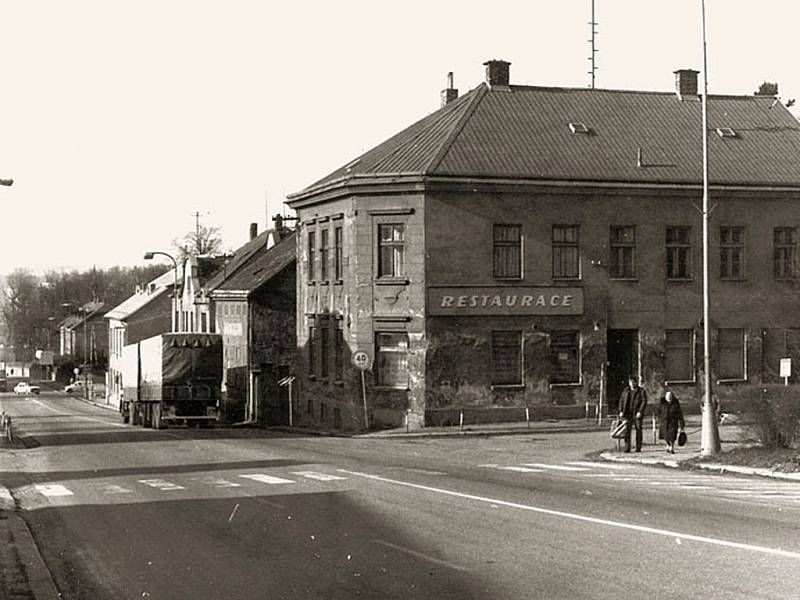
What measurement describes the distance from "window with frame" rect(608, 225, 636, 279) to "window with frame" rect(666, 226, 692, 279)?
4.52 feet

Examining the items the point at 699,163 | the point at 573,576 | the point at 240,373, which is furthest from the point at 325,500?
the point at 240,373

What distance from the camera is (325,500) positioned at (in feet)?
57.1

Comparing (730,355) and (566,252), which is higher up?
(566,252)

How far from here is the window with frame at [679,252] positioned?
138 feet

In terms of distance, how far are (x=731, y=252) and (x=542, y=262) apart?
23.6 ft

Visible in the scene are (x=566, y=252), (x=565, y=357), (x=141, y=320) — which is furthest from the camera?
(x=141, y=320)

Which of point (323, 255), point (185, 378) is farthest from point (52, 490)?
point (185, 378)

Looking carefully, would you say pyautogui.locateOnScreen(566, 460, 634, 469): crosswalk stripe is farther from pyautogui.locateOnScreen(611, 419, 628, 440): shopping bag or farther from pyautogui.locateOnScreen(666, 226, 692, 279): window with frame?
pyautogui.locateOnScreen(666, 226, 692, 279): window with frame

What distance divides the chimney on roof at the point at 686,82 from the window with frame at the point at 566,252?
33.7 feet

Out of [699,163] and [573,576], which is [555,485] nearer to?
[573,576]

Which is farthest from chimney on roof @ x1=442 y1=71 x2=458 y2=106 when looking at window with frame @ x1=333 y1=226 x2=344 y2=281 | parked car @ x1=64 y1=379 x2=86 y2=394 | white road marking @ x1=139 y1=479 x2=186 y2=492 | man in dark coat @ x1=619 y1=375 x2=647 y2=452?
parked car @ x1=64 y1=379 x2=86 y2=394

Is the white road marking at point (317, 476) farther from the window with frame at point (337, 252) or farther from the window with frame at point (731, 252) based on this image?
the window with frame at point (731, 252)

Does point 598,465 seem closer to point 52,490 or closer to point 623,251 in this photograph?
point 52,490

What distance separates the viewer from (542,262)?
Answer: 40469 mm
